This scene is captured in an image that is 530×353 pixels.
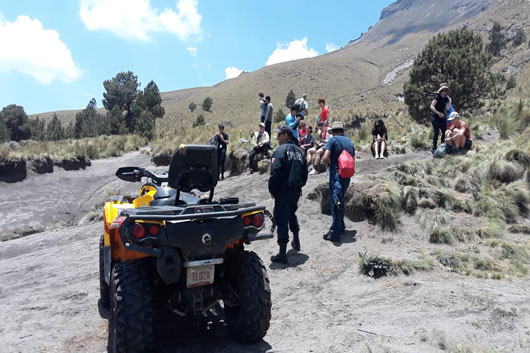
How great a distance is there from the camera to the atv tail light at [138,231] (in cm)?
322

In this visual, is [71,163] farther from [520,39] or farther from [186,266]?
[520,39]

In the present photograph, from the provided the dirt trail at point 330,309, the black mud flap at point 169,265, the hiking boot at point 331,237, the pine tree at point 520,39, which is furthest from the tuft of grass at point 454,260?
the pine tree at point 520,39

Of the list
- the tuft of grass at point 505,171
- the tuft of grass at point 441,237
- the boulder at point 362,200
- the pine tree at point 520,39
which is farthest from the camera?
the pine tree at point 520,39

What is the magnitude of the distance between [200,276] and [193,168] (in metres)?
1.14

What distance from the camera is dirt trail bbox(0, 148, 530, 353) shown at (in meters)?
3.58

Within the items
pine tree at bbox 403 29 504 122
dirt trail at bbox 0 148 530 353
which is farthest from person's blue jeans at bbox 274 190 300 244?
pine tree at bbox 403 29 504 122

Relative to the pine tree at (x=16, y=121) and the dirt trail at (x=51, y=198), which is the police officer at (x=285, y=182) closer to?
the dirt trail at (x=51, y=198)

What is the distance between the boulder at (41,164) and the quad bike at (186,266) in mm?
14730

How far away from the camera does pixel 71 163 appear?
714 inches

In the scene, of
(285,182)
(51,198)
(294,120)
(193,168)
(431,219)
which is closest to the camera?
(193,168)

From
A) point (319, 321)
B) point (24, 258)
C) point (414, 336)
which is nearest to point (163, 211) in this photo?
point (319, 321)

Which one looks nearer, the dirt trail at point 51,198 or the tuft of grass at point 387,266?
the tuft of grass at point 387,266

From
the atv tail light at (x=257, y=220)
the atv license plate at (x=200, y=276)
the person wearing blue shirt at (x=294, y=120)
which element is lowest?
the atv license plate at (x=200, y=276)

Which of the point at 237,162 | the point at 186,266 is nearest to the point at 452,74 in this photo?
the point at 237,162
